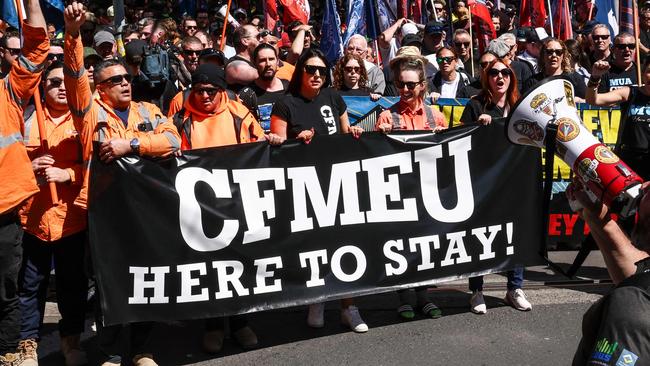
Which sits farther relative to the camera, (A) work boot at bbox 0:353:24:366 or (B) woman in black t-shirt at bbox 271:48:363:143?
(B) woman in black t-shirt at bbox 271:48:363:143

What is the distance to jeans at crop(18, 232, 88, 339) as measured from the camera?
480 cm

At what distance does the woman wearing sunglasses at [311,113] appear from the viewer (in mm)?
5398

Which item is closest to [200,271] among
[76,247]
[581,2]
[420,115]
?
[76,247]

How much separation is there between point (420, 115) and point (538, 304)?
159 cm

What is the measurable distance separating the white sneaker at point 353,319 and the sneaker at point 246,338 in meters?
0.65

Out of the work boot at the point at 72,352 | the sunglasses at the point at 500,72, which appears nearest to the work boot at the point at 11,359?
the work boot at the point at 72,352

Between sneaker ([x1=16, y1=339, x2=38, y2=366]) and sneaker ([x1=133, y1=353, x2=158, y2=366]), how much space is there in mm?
562

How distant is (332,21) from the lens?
8.83 metres

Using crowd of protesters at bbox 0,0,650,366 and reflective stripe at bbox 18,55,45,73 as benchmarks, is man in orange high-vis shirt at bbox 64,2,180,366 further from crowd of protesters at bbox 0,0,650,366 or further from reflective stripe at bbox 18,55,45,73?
reflective stripe at bbox 18,55,45,73

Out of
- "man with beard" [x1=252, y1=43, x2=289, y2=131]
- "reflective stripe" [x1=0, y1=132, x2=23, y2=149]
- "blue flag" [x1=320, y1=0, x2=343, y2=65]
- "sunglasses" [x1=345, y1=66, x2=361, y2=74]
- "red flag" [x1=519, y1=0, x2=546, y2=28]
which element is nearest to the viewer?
"reflective stripe" [x1=0, y1=132, x2=23, y2=149]

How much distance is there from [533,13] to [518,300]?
6.00 metres

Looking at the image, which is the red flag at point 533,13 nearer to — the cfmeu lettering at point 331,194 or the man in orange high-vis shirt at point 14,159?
the cfmeu lettering at point 331,194

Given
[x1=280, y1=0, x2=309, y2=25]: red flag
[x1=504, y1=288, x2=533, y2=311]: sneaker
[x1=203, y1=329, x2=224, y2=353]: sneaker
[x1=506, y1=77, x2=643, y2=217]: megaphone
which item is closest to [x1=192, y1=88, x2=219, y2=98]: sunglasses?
[x1=203, y1=329, x2=224, y2=353]: sneaker

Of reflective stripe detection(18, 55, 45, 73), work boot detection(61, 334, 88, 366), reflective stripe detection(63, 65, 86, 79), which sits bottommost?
work boot detection(61, 334, 88, 366)
